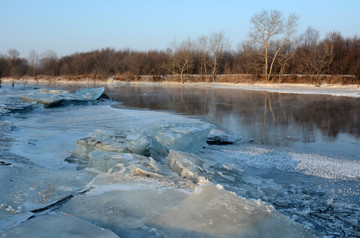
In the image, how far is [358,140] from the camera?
7613 millimetres

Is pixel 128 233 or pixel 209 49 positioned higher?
pixel 209 49

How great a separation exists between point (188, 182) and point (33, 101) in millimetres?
14125

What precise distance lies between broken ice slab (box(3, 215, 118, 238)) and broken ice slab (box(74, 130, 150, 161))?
8.51ft

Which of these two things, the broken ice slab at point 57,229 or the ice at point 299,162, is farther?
the ice at point 299,162

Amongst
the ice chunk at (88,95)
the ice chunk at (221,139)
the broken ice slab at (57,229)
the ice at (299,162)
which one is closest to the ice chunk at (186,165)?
the ice at (299,162)

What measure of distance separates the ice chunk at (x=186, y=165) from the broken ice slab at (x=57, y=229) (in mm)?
1957

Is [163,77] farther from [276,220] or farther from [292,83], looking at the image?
[276,220]

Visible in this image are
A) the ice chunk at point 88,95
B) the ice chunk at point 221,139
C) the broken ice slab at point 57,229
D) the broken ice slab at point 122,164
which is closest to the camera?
the broken ice slab at point 57,229

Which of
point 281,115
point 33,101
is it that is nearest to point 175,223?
point 281,115

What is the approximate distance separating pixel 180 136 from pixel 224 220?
3.29 meters

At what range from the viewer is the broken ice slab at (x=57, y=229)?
238 centimetres

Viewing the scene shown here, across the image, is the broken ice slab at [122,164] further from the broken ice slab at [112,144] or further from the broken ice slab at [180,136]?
the broken ice slab at [180,136]

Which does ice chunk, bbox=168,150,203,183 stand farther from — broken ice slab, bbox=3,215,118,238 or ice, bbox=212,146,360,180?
broken ice slab, bbox=3,215,118,238

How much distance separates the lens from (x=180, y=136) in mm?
6078
